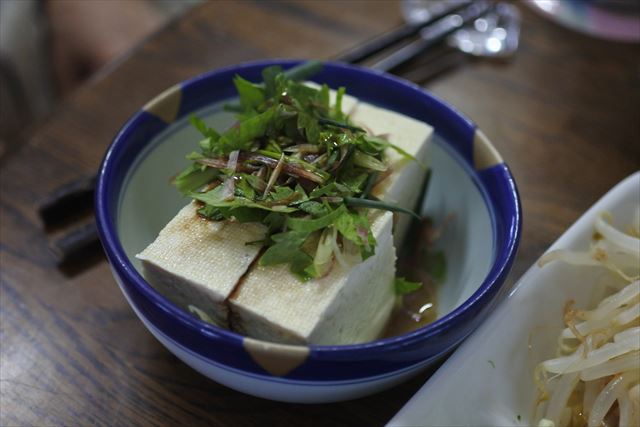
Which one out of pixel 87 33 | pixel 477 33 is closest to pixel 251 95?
pixel 477 33

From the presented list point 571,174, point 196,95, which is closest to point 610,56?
point 571,174

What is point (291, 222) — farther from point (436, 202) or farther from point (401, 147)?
point (436, 202)

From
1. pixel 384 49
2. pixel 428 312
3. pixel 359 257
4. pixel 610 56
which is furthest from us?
pixel 610 56

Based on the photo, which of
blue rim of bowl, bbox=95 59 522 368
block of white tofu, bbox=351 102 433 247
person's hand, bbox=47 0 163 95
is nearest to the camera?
blue rim of bowl, bbox=95 59 522 368

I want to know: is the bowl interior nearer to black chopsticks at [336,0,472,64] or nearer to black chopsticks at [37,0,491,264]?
black chopsticks at [37,0,491,264]

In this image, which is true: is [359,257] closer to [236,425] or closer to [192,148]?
[236,425]

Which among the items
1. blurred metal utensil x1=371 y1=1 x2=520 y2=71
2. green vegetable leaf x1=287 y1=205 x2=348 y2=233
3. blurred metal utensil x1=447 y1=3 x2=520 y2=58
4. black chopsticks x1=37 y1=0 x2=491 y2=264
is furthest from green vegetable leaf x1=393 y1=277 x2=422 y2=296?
blurred metal utensil x1=447 y1=3 x2=520 y2=58

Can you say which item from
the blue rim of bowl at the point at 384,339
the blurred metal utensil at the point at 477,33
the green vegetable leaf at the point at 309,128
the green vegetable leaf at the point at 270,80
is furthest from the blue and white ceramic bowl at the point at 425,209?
the blurred metal utensil at the point at 477,33
